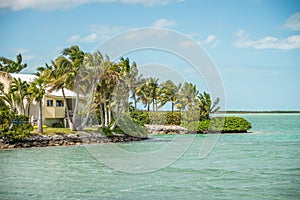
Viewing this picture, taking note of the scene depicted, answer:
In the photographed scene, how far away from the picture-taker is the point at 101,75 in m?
42.6

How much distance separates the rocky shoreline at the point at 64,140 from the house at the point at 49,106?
5.27m

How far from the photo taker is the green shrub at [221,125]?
194 ft

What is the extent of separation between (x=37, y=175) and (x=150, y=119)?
39.2 metres

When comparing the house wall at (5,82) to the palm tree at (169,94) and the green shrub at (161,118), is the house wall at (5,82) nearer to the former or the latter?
the green shrub at (161,118)

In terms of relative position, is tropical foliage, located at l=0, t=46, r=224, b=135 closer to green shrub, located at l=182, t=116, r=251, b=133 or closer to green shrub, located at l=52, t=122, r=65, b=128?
green shrub, located at l=52, t=122, r=65, b=128

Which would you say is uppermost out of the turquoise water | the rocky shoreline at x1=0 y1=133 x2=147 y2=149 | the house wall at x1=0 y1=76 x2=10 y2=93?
the house wall at x1=0 y1=76 x2=10 y2=93

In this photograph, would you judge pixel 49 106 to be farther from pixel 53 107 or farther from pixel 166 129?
pixel 166 129

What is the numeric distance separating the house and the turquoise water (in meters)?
10.9

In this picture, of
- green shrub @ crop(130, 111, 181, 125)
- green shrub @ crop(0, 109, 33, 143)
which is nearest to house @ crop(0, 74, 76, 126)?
green shrub @ crop(0, 109, 33, 143)

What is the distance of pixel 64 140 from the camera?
3888 centimetres

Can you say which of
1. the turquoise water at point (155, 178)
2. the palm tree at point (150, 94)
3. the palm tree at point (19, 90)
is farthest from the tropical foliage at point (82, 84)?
the palm tree at point (150, 94)

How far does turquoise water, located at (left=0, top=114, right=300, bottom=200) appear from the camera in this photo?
18859mm

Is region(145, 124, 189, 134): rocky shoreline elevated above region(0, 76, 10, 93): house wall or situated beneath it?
situated beneath

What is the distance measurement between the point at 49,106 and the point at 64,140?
677 centimetres
